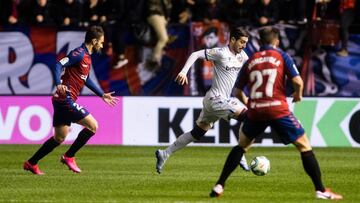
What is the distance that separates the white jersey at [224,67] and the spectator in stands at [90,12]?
8247 millimetres

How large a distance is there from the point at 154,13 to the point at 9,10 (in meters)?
3.44

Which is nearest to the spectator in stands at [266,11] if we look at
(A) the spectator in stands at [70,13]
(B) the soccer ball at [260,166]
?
(A) the spectator in stands at [70,13]

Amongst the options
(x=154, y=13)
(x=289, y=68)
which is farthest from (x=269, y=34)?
(x=154, y=13)

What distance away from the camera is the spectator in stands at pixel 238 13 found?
2295 centimetres

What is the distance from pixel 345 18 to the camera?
2247 cm

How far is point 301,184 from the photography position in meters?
14.2

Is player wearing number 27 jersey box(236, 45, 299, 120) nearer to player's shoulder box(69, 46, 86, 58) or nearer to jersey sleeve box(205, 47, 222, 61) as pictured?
jersey sleeve box(205, 47, 222, 61)

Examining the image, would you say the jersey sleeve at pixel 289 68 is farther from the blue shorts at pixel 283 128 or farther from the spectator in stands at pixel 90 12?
the spectator in stands at pixel 90 12

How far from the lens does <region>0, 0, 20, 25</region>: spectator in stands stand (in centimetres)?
2402

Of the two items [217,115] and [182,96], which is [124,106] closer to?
[182,96]

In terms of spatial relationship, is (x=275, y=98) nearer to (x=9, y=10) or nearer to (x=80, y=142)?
(x=80, y=142)

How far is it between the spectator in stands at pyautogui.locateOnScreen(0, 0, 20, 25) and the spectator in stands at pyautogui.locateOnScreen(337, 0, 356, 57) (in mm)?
Answer: 7127

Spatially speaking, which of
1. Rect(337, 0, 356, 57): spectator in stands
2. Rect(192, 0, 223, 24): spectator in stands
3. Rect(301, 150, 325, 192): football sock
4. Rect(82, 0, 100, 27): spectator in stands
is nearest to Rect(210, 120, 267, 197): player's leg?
Rect(301, 150, 325, 192): football sock

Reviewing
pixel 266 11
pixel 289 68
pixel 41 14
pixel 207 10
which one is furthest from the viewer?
pixel 41 14
